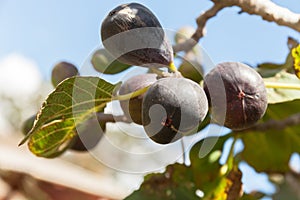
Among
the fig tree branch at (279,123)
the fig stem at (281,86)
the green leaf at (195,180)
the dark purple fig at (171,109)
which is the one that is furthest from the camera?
the fig tree branch at (279,123)

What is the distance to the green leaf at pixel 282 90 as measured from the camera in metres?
1.16

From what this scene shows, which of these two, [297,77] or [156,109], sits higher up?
[156,109]

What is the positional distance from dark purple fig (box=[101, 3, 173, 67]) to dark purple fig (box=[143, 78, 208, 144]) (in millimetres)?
80

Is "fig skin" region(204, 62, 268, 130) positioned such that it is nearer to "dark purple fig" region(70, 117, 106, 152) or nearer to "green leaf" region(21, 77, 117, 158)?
"green leaf" region(21, 77, 117, 158)

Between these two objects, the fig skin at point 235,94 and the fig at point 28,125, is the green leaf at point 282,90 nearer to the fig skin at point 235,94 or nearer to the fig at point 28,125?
the fig skin at point 235,94

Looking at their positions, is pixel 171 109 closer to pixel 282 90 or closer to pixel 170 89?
pixel 170 89

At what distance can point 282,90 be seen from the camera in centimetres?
118

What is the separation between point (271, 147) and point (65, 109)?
77 centimetres

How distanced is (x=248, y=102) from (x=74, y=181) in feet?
8.45

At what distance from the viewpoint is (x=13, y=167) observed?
2969mm

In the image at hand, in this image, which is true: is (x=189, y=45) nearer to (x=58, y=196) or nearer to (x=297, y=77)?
(x=297, y=77)

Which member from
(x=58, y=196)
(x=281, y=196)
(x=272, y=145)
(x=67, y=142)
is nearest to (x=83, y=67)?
(x=67, y=142)

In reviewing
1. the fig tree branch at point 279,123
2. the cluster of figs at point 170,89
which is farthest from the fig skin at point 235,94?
the fig tree branch at point 279,123

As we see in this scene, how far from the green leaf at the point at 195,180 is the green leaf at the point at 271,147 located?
0.13 m
